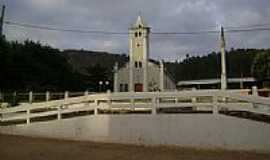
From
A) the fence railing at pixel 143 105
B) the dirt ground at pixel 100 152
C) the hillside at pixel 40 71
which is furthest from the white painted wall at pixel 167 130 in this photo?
the hillside at pixel 40 71

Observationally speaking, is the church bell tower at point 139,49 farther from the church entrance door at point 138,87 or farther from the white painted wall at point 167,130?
the white painted wall at point 167,130

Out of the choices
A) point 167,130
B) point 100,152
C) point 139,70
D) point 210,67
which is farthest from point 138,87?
point 210,67

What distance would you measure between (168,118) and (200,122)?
Answer: 1136 millimetres

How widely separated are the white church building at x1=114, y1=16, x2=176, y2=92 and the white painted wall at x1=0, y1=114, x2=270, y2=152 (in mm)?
33924

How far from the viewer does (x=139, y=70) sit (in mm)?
52625

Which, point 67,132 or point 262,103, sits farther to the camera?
point 67,132

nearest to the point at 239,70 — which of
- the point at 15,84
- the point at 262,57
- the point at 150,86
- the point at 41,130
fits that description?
the point at 262,57

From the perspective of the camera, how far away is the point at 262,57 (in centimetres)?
6288

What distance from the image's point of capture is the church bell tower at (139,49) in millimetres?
51406

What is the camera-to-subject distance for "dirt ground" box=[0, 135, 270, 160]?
11.4 metres

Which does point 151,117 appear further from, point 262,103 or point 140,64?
point 140,64

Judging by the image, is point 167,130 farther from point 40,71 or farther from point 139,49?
point 40,71

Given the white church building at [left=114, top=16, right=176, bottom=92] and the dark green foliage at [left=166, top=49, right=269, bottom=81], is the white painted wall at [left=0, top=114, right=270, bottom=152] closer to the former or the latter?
the white church building at [left=114, top=16, right=176, bottom=92]

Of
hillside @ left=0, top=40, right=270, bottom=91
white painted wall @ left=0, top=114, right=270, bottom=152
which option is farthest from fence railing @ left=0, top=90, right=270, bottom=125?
hillside @ left=0, top=40, right=270, bottom=91
